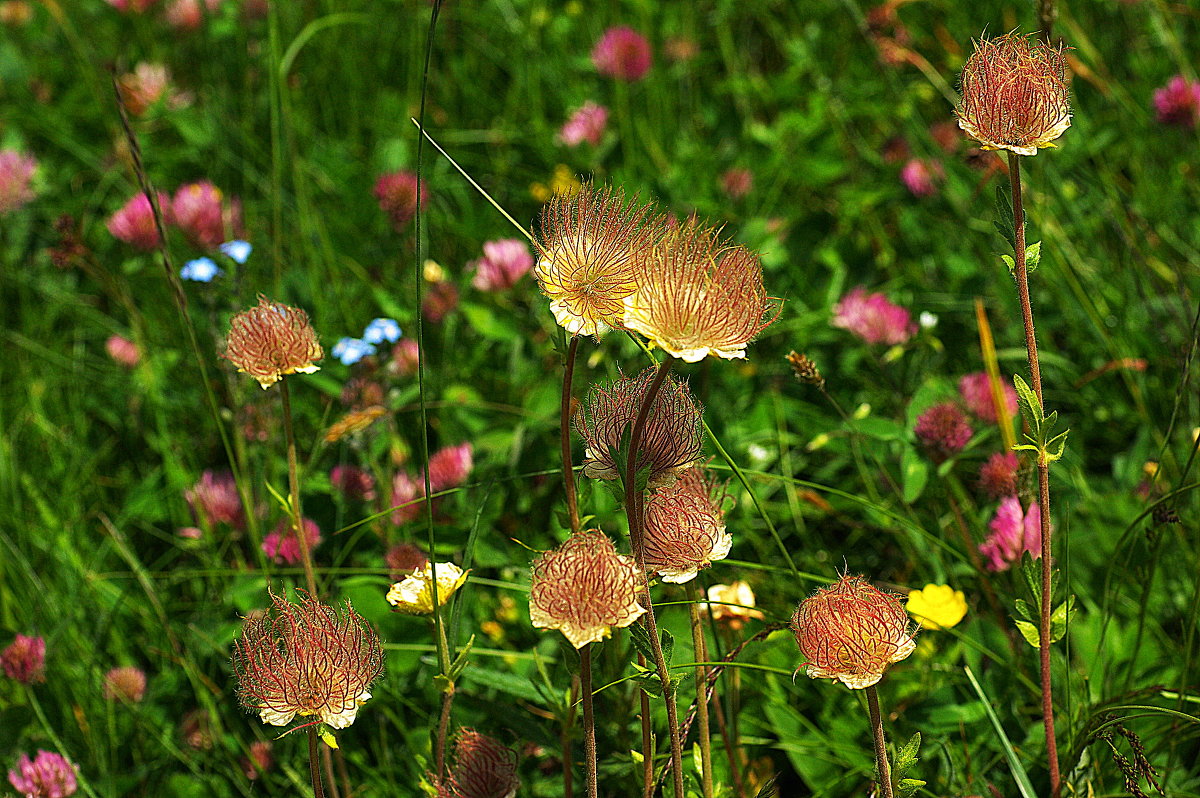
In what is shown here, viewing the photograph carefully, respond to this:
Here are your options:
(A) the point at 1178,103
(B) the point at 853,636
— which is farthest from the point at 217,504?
(A) the point at 1178,103

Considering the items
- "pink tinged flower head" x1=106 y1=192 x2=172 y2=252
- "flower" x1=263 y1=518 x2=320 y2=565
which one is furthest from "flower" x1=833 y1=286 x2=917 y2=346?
"pink tinged flower head" x1=106 y1=192 x2=172 y2=252

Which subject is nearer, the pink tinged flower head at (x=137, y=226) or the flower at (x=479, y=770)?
the flower at (x=479, y=770)

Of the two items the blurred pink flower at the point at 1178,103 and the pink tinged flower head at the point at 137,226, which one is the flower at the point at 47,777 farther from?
the blurred pink flower at the point at 1178,103

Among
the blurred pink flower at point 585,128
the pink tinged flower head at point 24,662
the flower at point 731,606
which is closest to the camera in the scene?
the flower at point 731,606

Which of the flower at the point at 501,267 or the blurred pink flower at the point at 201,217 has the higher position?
the blurred pink flower at the point at 201,217

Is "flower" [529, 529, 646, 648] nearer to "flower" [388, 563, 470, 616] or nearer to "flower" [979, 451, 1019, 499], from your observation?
"flower" [388, 563, 470, 616]

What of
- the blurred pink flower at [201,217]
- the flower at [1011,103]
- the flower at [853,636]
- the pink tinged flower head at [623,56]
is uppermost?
the blurred pink flower at [201,217]

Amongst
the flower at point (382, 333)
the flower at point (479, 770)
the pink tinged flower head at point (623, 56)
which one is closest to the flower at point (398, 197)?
the flower at point (382, 333)
